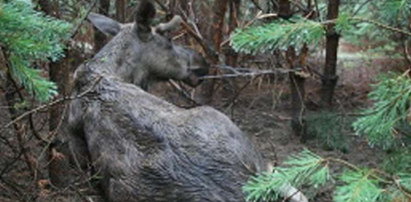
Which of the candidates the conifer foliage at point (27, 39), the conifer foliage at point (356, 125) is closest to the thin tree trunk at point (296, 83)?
the conifer foliage at point (356, 125)

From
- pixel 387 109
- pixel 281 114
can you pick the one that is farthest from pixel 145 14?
pixel 387 109

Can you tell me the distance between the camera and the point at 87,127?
17.7 ft

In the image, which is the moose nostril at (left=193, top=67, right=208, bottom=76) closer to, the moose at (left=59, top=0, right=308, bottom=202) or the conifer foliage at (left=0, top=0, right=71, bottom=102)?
the moose at (left=59, top=0, right=308, bottom=202)

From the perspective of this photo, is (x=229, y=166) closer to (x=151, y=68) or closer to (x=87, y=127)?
(x=87, y=127)

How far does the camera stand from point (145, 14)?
638 centimetres

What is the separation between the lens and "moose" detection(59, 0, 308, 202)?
4.36m

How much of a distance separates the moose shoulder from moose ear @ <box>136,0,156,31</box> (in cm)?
72

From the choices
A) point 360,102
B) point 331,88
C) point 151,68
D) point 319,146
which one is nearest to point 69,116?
point 151,68

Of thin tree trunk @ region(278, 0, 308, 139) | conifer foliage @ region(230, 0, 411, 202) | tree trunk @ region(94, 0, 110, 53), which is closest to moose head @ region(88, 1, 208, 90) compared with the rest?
thin tree trunk @ region(278, 0, 308, 139)

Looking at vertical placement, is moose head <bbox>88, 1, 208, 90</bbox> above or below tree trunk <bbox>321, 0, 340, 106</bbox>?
above

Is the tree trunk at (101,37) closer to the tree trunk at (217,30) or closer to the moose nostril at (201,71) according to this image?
the tree trunk at (217,30)

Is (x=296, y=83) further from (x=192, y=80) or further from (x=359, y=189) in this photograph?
(x=359, y=189)

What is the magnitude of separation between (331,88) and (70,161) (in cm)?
381

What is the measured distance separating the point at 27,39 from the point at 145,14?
3472 millimetres
